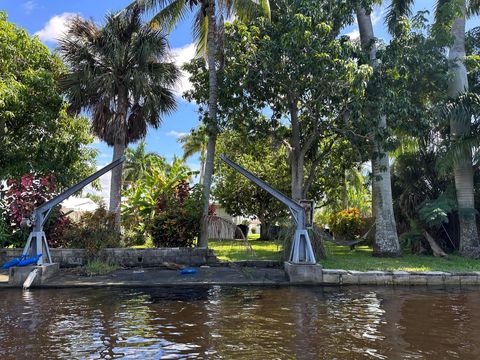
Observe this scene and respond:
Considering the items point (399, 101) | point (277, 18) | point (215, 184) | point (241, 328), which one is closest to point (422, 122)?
point (399, 101)

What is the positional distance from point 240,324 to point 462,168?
12.3m

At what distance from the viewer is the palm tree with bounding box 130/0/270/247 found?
46.8 ft

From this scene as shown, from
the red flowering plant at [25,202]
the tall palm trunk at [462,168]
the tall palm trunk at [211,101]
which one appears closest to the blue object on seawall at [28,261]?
the red flowering plant at [25,202]

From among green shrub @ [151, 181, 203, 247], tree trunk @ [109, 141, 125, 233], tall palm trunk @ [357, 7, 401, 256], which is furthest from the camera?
tree trunk @ [109, 141, 125, 233]

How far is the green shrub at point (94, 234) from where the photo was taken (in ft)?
42.5

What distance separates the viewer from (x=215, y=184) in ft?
94.4

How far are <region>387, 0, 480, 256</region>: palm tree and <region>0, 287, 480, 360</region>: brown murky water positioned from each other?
6.38 meters

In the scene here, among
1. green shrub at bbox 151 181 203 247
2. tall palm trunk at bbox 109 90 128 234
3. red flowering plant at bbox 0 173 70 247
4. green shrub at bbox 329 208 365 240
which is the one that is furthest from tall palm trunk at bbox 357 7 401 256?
red flowering plant at bbox 0 173 70 247

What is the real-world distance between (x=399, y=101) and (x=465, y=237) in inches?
236

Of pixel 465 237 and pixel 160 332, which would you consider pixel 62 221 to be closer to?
pixel 160 332

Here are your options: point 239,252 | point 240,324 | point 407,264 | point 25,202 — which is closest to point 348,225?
point 239,252

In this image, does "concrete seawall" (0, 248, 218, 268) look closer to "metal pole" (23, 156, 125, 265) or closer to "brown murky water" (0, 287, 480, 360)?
"metal pole" (23, 156, 125, 265)

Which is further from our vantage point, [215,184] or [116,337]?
[215,184]

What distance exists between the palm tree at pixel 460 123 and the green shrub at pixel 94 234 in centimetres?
1203
